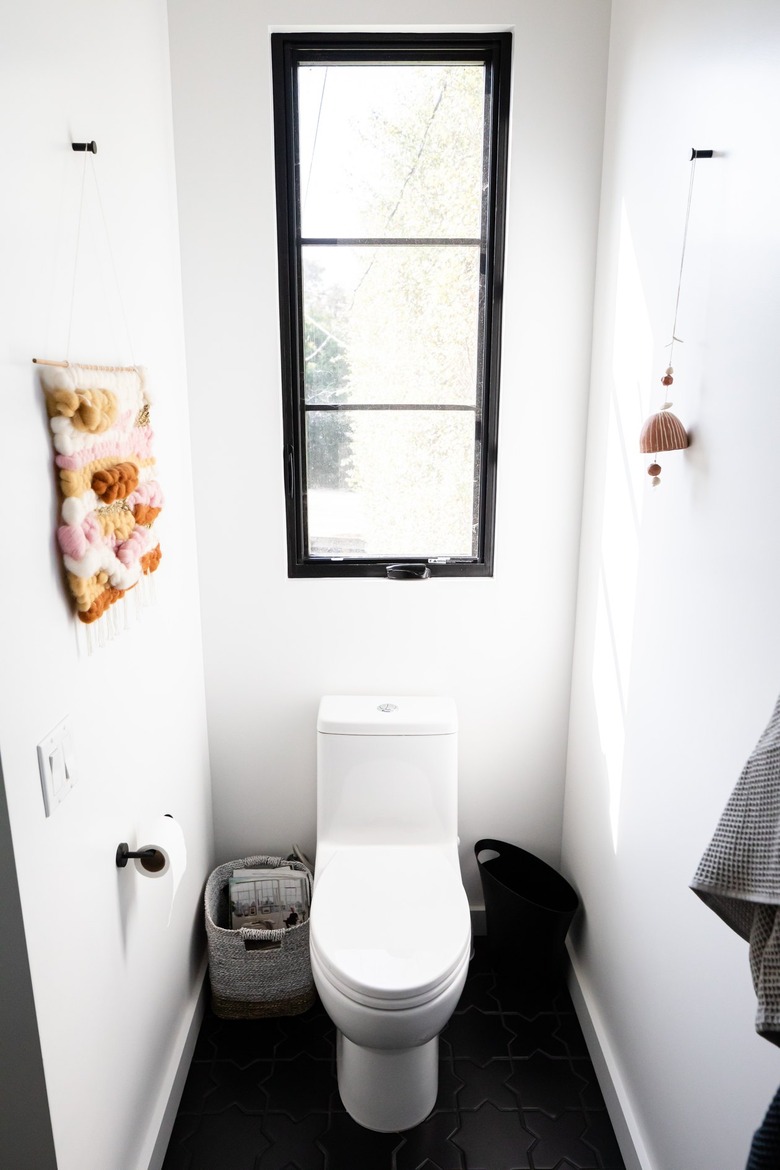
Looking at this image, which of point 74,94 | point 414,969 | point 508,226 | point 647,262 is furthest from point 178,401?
point 414,969

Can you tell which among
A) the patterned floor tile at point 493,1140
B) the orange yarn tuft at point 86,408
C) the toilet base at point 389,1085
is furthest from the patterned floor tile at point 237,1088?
the orange yarn tuft at point 86,408

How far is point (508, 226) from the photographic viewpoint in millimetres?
1865

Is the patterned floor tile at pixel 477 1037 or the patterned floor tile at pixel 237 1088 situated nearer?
the patterned floor tile at pixel 237 1088

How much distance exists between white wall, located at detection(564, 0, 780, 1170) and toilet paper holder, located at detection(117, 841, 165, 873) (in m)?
0.96

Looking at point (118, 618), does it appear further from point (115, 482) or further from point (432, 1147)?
point (432, 1147)

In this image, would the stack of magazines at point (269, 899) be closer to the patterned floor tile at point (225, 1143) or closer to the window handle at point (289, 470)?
the patterned floor tile at point (225, 1143)

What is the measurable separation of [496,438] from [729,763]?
1106 mm

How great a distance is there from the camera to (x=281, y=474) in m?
2.00

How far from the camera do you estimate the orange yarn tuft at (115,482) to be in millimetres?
1202

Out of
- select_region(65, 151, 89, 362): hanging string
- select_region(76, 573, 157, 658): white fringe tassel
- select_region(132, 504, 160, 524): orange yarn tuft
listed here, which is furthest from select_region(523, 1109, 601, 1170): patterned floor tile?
select_region(65, 151, 89, 362): hanging string

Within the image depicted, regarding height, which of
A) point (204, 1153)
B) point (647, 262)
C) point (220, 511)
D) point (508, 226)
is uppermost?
point (508, 226)

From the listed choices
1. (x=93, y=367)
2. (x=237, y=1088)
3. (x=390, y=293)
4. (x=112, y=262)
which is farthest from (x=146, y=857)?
(x=390, y=293)

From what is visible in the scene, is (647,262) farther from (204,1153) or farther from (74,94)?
(204,1153)

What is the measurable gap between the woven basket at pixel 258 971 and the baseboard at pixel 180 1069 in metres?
0.05
